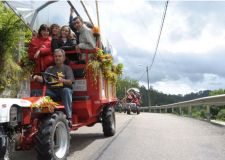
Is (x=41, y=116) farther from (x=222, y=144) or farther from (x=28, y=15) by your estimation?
(x=28, y=15)

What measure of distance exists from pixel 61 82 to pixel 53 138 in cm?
183

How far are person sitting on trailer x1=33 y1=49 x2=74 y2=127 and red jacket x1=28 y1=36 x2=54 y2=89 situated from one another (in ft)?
1.62

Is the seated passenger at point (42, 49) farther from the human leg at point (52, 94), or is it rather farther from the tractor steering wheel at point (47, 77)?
the human leg at point (52, 94)

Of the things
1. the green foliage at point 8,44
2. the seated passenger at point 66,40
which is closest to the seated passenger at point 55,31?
the seated passenger at point 66,40

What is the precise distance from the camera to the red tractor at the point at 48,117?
5743 mm

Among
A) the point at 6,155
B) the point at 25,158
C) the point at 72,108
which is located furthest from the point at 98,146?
the point at 6,155

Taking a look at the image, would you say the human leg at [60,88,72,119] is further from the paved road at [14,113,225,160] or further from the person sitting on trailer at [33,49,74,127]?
the paved road at [14,113,225,160]

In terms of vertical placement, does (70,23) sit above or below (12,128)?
above

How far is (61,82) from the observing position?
823 cm

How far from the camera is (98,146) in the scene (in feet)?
29.6

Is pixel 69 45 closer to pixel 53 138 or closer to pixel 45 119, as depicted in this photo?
pixel 45 119

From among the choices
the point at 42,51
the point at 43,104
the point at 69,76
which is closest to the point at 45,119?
the point at 43,104

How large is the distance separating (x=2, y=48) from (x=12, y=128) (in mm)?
8428

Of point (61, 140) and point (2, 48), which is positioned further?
point (2, 48)
